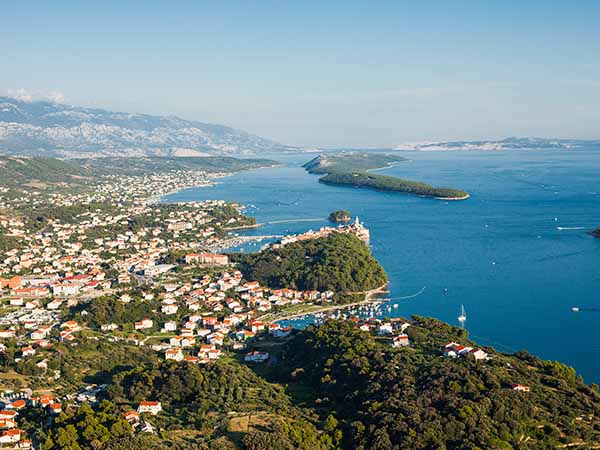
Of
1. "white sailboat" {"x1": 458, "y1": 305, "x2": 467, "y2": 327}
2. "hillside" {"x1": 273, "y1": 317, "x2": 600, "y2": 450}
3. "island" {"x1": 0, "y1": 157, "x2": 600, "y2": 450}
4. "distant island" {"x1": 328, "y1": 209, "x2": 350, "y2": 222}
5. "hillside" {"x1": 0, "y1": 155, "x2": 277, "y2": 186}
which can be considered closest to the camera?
"hillside" {"x1": 273, "y1": 317, "x2": 600, "y2": 450}

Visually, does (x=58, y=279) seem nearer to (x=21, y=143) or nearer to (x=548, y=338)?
(x=548, y=338)

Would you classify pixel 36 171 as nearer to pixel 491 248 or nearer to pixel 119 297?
pixel 119 297

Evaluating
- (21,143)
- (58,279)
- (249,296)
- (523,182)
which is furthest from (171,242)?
(21,143)

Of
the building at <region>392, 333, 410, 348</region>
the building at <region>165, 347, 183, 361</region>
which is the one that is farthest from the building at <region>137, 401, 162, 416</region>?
the building at <region>392, 333, 410, 348</region>

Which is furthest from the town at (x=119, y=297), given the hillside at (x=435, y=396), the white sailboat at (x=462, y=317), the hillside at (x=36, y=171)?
Answer: the hillside at (x=36, y=171)

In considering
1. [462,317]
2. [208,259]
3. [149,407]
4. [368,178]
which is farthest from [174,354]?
[368,178]

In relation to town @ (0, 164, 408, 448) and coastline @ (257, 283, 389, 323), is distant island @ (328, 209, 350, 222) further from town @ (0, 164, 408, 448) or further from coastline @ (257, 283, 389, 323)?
coastline @ (257, 283, 389, 323)
